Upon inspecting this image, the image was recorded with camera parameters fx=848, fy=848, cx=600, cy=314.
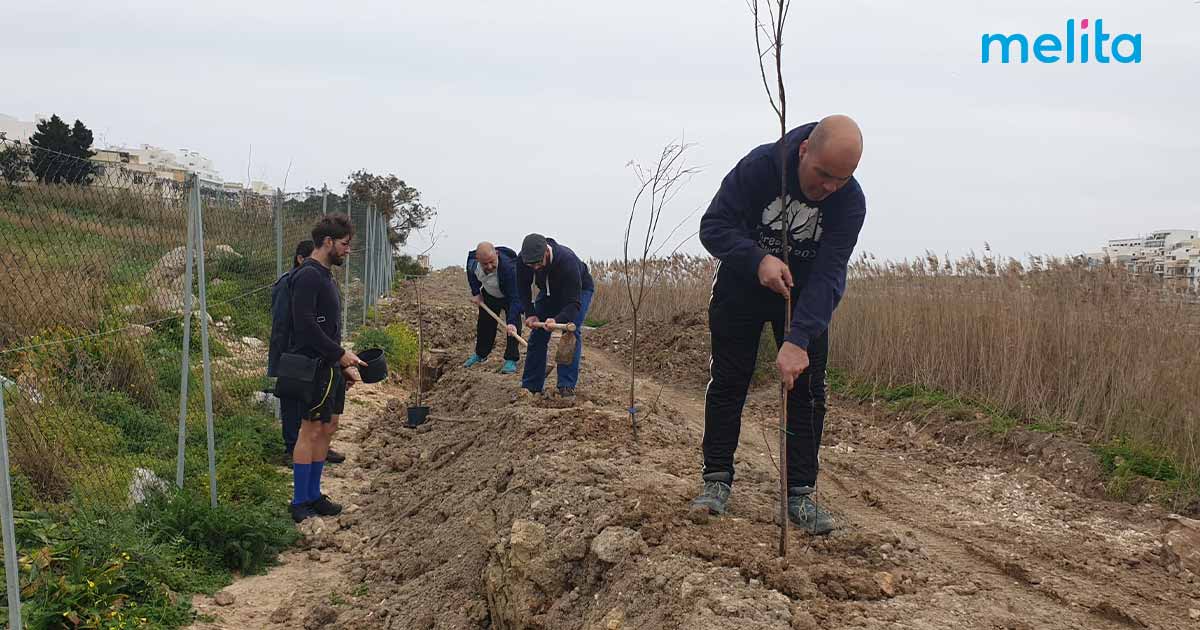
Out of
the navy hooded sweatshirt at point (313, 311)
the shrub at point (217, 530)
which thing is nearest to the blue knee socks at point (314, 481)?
the shrub at point (217, 530)

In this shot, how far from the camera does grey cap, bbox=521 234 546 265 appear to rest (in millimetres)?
6465

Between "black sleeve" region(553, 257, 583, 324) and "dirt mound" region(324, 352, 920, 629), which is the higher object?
"black sleeve" region(553, 257, 583, 324)

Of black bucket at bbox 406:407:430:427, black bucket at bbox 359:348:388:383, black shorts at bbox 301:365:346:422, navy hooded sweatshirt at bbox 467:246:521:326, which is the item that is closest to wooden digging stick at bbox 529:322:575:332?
navy hooded sweatshirt at bbox 467:246:521:326

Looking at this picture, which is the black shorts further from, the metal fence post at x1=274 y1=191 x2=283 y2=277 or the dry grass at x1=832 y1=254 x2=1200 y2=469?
the dry grass at x1=832 y1=254 x2=1200 y2=469

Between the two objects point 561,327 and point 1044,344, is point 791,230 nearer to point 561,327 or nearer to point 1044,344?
point 561,327

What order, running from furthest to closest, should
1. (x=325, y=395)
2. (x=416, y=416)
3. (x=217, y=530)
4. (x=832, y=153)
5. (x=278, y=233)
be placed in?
(x=278, y=233) < (x=416, y=416) < (x=325, y=395) < (x=217, y=530) < (x=832, y=153)

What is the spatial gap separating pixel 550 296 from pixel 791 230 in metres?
3.69

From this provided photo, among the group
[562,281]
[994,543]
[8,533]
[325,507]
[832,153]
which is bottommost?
[325,507]

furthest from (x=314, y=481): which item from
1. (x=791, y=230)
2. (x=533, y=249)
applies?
(x=791, y=230)

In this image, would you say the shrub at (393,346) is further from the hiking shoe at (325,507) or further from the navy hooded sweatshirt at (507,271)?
the hiking shoe at (325,507)

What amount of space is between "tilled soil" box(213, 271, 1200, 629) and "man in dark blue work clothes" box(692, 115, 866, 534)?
31 cm

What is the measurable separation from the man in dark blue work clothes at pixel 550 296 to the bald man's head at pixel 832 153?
344 centimetres

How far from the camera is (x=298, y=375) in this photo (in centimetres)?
482

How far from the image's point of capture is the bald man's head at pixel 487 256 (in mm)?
7836
